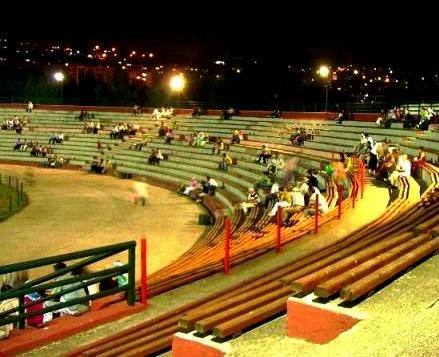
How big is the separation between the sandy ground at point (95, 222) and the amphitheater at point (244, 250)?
6cm

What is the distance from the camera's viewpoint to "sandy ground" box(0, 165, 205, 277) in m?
18.4

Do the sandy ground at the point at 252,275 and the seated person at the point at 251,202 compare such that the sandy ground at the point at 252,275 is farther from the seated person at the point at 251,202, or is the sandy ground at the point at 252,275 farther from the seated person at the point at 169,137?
the seated person at the point at 169,137

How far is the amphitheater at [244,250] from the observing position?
227 inches

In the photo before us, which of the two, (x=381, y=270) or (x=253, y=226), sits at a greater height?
(x=381, y=270)

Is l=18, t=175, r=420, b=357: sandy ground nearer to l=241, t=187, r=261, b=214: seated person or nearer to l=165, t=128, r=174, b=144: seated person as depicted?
l=241, t=187, r=261, b=214: seated person

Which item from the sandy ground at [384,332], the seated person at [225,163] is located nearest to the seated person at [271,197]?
the seated person at [225,163]

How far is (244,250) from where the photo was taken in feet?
41.2

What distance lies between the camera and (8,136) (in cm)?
4672

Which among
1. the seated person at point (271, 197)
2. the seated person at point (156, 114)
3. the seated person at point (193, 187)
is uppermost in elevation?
the seated person at point (156, 114)

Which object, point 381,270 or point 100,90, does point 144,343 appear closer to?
point 381,270

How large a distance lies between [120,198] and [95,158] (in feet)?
37.9

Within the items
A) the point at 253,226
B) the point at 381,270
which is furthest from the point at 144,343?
the point at 253,226

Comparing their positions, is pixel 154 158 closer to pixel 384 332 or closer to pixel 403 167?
pixel 403 167

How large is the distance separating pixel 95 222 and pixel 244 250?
11.1 metres
